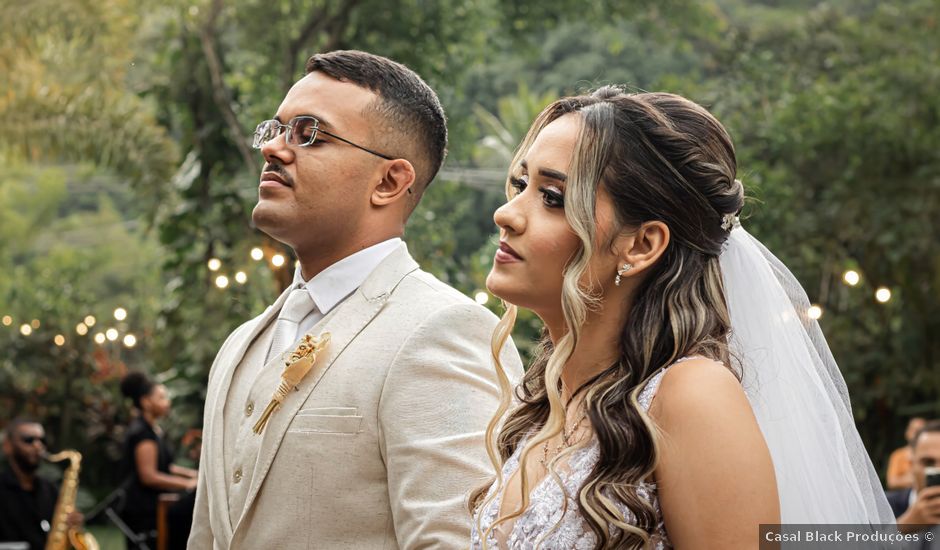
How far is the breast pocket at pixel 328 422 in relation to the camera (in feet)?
7.80

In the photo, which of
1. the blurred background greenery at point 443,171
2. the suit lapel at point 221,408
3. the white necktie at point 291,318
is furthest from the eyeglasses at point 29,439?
the white necktie at point 291,318

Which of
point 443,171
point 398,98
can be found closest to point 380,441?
point 398,98

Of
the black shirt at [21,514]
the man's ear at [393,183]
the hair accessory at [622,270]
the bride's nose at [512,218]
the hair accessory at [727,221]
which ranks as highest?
the bride's nose at [512,218]

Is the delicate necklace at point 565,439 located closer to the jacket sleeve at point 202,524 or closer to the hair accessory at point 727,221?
the hair accessory at point 727,221

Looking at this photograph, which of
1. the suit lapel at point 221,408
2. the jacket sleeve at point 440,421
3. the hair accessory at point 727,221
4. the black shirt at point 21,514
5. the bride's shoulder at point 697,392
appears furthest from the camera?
the black shirt at point 21,514

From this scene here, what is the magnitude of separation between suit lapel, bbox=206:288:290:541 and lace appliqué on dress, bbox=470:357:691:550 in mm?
752

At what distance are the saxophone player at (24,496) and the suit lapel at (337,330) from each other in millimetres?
6127

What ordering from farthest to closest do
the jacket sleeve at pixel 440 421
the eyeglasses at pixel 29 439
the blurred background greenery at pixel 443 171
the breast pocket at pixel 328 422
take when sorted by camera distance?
1. the blurred background greenery at pixel 443 171
2. the eyeglasses at pixel 29 439
3. the breast pocket at pixel 328 422
4. the jacket sleeve at pixel 440 421

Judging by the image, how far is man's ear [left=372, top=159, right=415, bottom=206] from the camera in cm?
267

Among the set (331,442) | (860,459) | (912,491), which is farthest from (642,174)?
(912,491)

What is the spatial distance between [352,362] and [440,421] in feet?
0.77

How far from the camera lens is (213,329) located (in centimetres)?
898

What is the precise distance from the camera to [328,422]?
94.2 inches

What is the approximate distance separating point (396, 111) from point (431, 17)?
7082 millimetres
